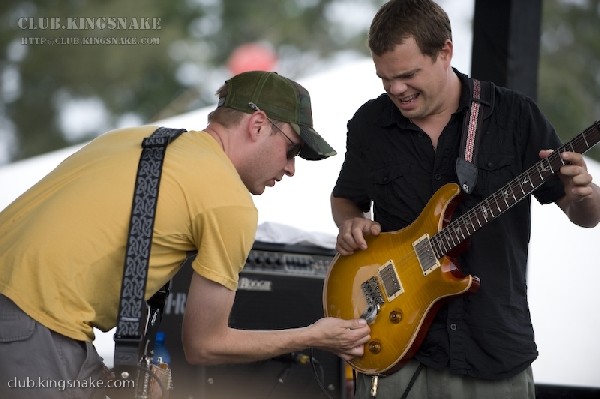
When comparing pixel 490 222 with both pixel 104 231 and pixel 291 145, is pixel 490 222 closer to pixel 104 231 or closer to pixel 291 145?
pixel 291 145

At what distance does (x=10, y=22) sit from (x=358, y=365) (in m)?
14.0

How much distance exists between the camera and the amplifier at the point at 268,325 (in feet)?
15.8

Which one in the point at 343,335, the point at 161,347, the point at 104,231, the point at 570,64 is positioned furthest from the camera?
the point at 570,64

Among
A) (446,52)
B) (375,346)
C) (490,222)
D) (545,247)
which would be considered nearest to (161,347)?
(375,346)

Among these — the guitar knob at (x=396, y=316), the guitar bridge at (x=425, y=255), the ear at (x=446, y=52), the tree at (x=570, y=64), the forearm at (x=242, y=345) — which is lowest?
the forearm at (x=242, y=345)

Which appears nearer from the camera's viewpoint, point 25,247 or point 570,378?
point 25,247

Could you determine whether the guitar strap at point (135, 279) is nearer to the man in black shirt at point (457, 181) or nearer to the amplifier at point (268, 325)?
the man in black shirt at point (457, 181)

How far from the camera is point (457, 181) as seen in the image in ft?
12.1

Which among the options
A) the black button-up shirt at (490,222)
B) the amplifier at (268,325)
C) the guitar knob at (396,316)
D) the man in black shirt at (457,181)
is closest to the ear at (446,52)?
the man in black shirt at (457,181)

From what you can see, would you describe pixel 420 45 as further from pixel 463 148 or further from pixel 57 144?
pixel 57 144

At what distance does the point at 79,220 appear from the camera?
308 centimetres

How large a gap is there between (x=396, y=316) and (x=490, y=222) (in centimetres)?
47

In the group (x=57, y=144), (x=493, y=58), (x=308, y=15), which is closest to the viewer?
(x=493, y=58)

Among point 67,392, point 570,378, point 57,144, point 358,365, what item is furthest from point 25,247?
point 57,144
